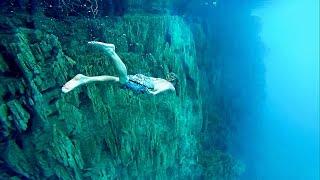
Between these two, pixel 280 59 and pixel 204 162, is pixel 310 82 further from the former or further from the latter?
pixel 204 162

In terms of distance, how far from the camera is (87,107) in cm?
938

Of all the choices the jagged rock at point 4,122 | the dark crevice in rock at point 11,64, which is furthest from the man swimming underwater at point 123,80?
the jagged rock at point 4,122

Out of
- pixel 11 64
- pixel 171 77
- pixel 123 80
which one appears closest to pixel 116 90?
pixel 123 80

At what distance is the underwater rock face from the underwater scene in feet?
0.10

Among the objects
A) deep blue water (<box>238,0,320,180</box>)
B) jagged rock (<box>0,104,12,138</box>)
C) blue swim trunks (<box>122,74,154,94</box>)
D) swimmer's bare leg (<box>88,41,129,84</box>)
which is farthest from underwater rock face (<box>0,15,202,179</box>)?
deep blue water (<box>238,0,320,180</box>)

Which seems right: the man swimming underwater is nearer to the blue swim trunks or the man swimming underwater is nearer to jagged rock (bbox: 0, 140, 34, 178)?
the blue swim trunks

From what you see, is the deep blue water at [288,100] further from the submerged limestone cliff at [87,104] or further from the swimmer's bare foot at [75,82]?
the swimmer's bare foot at [75,82]

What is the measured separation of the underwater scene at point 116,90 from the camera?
8109 mm

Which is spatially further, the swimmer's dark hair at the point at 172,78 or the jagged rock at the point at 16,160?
the swimmer's dark hair at the point at 172,78

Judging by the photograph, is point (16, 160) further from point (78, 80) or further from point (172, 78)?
point (172, 78)

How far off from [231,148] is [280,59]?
57.5m

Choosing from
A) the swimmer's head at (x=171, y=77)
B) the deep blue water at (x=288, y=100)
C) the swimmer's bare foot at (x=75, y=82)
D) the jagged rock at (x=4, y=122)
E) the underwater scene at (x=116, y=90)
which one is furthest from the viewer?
the deep blue water at (x=288, y=100)

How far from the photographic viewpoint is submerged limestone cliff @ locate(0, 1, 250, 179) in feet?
26.6

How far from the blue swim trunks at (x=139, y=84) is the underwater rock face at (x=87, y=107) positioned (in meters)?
1.90
